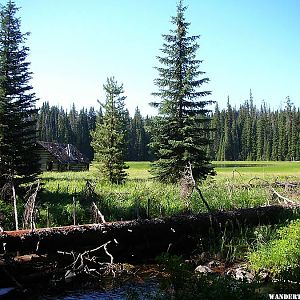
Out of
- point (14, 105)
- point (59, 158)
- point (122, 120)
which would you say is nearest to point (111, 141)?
point (122, 120)

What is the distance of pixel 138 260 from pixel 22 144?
367 inches

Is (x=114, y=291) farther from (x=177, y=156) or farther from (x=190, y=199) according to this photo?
(x=177, y=156)

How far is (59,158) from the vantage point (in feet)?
167

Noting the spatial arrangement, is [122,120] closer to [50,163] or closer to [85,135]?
[50,163]

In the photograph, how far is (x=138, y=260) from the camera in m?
13.5

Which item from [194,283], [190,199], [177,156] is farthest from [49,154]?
[194,283]

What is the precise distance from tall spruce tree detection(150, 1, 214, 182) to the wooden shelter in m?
26.2

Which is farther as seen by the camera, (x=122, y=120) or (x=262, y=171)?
(x=262, y=171)

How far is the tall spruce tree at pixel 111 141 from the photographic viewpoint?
2817 centimetres

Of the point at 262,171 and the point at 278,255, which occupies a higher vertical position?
the point at 262,171

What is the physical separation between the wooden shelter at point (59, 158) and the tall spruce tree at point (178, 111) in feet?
85.9

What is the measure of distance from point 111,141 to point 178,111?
585cm

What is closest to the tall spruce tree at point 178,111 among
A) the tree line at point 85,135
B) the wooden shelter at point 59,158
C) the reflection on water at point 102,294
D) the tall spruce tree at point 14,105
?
the tall spruce tree at point 14,105

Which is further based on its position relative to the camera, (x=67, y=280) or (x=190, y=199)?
(x=190, y=199)
